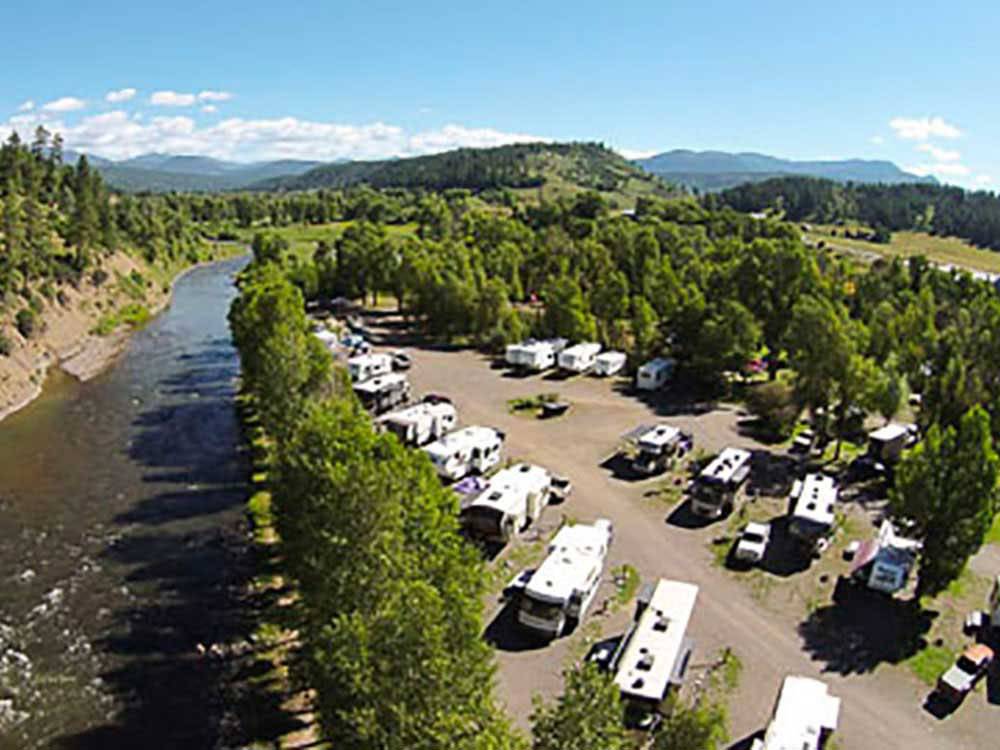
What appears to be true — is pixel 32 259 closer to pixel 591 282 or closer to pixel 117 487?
pixel 117 487

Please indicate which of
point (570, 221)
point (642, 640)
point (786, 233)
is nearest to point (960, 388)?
point (642, 640)

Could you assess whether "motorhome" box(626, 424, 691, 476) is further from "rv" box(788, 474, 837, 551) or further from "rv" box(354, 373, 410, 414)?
"rv" box(354, 373, 410, 414)

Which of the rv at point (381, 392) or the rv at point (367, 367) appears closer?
the rv at point (381, 392)

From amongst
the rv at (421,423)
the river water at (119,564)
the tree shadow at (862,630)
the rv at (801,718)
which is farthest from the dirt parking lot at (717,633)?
the river water at (119,564)

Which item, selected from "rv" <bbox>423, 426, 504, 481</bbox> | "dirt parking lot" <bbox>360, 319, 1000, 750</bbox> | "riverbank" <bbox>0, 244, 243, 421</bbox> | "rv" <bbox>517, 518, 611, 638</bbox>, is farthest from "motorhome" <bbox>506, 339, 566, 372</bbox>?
"riverbank" <bbox>0, 244, 243, 421</bbox>

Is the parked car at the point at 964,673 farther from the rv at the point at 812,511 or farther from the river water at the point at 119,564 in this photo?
the river water at the point at 119,564

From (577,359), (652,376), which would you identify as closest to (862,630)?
(652,376)

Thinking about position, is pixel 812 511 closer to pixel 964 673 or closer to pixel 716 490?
pixel 716 490
